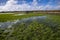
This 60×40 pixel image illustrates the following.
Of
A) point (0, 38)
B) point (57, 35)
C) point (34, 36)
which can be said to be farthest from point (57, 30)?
point (0, 38)

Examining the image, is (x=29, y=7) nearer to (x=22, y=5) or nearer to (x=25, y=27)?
(x=22, y=5)

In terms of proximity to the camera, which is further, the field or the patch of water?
the patch of water

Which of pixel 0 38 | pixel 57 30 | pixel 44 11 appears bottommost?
pixel 0 38

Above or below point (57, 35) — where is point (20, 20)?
above

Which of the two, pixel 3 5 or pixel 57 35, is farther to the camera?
pixel 3 5

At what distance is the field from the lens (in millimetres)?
2225

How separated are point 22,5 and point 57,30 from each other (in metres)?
0.76

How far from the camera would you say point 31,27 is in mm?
2289

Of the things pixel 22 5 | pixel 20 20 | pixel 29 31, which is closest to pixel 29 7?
pixel 22 5

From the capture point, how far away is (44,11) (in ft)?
7.73

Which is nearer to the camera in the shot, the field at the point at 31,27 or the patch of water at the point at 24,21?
the field at the point at 31,27

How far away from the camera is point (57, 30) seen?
87.4 inches

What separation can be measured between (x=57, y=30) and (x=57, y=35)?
9 cm

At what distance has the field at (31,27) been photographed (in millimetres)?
2225
